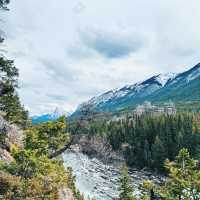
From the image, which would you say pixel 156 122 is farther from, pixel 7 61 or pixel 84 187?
pixel 7 61

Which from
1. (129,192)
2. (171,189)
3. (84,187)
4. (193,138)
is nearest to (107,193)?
(84,187)

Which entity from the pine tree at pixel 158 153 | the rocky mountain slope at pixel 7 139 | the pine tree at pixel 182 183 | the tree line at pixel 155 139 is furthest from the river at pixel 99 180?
the pine tree at pixel 182 183

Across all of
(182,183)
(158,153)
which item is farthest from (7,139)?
(158,153)

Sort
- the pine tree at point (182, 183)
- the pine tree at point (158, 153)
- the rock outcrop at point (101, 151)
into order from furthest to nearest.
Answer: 1. the rock outcrop at point (101, 151)
2. the pine tree at point (158, 153)
3. the pine tree at point (182, 183)

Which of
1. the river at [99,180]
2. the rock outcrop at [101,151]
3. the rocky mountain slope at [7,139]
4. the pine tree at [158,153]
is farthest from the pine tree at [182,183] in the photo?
the rock outcrop at [101,151]

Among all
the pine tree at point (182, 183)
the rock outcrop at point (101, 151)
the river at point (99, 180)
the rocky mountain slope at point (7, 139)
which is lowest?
the river at point (99, 180)

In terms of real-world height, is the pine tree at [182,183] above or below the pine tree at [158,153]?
above

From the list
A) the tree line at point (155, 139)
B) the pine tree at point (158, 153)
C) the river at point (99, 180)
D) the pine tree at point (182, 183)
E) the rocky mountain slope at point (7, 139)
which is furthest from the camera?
the tree line at point (155, 139)

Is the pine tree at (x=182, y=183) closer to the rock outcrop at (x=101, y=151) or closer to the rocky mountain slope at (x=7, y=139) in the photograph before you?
the rocky mountain slope at (x=7, y=139)

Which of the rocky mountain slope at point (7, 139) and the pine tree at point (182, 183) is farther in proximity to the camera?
the rocky mountain slope at point (7, 139)

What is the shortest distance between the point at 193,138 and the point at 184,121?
47.4 feet

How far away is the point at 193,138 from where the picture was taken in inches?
6373

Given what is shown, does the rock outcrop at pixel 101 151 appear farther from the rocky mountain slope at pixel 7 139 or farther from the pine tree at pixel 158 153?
the rocky mountain slope at pixel 7 139

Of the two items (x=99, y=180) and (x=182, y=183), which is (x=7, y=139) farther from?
(x=99, y=180)
